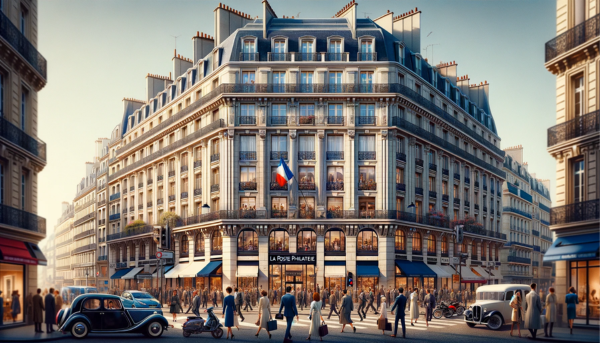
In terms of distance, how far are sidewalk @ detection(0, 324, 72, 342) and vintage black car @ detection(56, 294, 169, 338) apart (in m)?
0.38

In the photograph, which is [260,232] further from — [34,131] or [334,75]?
[34,131]

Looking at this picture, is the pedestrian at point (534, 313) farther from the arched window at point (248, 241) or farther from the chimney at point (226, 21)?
the chimney at point (226, 21)

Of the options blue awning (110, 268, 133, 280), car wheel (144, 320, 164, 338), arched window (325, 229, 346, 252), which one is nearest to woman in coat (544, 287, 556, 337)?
car wheel (144, 320, 164, 338)

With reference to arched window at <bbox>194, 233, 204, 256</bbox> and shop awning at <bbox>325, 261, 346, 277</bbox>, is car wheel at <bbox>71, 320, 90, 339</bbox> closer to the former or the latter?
shop awning at <bbox>325, 261, 346, 277</bbox>

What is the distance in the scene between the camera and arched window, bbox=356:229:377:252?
1748 inches

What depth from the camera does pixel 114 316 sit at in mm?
19484

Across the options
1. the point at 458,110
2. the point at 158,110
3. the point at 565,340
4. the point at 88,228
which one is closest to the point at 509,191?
the point at 458,110

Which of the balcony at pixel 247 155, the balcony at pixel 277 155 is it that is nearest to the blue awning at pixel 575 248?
the balcony at pixel 277 155

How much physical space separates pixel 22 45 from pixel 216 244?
2531 centimetres

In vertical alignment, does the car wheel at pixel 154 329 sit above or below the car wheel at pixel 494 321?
above

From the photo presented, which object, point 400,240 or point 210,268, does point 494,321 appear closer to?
point 400,240

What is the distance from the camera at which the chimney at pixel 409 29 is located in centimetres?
5125

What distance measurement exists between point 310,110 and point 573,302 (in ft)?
90.2

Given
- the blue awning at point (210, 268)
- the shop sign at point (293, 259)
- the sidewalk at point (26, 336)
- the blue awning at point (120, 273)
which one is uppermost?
the shop sign at point (293, 259)
